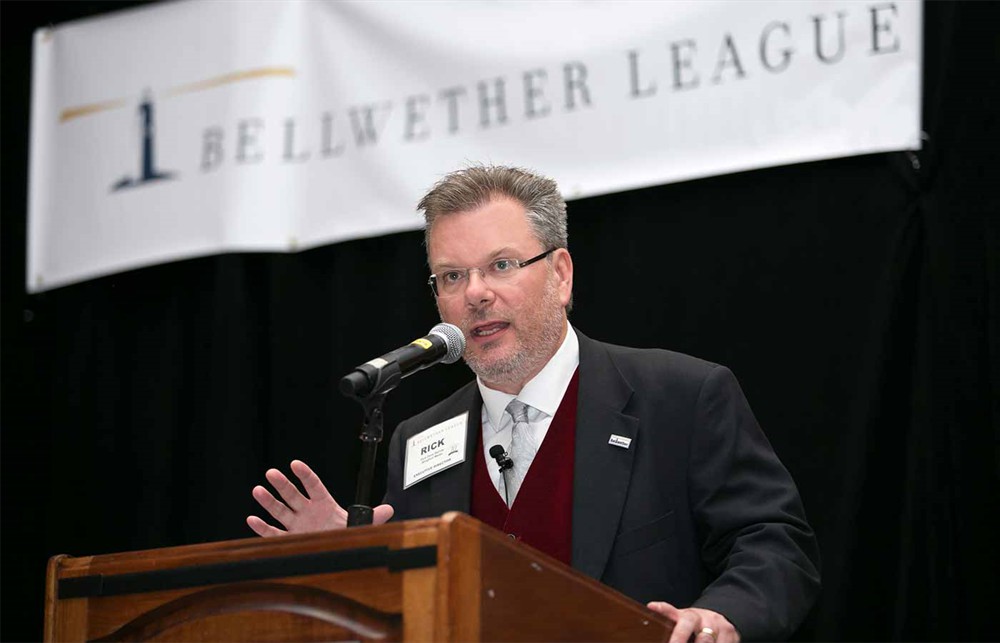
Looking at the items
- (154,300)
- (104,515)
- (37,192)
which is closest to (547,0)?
(154,300)

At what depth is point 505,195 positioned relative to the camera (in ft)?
9.34

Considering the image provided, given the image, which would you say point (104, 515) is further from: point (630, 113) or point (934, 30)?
point (934, 30)

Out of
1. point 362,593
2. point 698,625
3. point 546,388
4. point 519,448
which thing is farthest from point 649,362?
point 362,593

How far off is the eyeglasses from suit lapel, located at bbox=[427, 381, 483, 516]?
288mm

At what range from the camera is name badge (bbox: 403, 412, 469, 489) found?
2.77 meters

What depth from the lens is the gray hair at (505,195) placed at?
9.28ft

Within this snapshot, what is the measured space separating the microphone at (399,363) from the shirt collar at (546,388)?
1.84 ft

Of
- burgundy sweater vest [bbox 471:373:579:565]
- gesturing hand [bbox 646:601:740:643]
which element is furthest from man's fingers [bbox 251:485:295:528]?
gesturing hand [bbox 646:601:740:643]

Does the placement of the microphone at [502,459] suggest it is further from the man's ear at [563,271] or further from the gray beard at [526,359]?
the man's ear at [563,271]

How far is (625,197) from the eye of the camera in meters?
3.84

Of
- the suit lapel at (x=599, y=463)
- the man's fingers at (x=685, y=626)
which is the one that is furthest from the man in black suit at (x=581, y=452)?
the man's fingers at (x=685, y=626)

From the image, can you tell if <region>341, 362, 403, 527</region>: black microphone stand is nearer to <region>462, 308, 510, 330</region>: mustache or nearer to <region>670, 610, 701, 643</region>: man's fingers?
<region>670, 610, 701, 643</region>: man's fingers

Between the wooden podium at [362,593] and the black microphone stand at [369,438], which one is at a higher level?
the black microphone stand at [369,438]

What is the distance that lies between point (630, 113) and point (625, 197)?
0.84 feet
